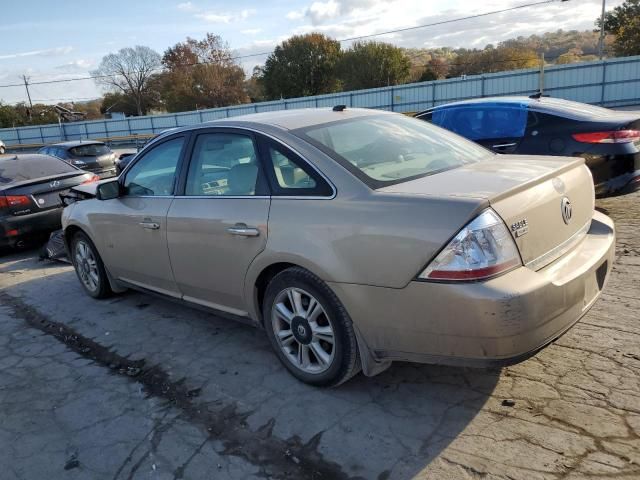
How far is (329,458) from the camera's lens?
2.57 m

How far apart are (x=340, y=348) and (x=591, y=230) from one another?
169 centimetres

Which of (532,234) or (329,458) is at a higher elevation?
(532,234)

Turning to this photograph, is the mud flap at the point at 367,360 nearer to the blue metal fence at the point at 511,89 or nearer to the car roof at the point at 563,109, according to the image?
the car roof at the point at 563,109

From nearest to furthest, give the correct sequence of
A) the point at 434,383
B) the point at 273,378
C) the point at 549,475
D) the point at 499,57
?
1. the point at 549,475
2. the point at 434,383
3. the point at 273,378
4. the point at 499,57

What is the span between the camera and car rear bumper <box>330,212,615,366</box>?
2.35 metres

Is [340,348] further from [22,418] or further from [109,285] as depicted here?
[109,285]

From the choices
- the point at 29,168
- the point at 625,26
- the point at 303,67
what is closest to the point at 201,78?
the point at 303,67

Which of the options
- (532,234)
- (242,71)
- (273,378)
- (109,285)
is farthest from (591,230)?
(242,71)

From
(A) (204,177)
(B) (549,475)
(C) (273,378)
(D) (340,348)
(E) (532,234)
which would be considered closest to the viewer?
(B) (549,475)

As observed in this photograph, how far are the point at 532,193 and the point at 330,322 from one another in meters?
1.26

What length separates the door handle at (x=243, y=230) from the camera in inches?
125

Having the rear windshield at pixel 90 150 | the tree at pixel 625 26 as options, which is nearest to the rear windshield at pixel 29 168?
the rear windshield at pixel 90 150

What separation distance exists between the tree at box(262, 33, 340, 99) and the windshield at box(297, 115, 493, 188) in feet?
165

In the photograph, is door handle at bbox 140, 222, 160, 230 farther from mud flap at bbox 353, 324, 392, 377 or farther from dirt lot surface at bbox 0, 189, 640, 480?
mud flap at bbox 353, 324, 392, 377
